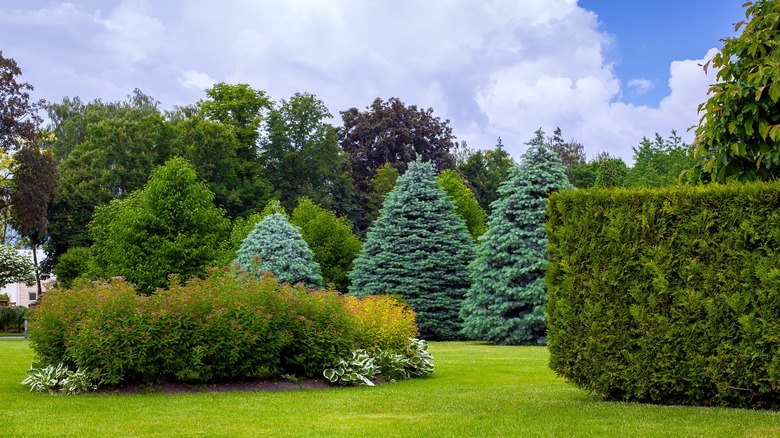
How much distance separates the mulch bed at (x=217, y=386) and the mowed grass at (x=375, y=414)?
0.45 meters

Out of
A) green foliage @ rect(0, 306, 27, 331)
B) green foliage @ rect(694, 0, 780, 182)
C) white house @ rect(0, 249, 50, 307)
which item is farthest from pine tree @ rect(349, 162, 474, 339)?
white house @ rect(0, 249, 50, 307)

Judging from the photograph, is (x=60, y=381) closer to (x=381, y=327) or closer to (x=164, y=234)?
(x=381, y=327)

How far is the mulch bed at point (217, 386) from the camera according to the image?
12.3 m

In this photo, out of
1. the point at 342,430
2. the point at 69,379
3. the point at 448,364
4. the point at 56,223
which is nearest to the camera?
the point at 342,430

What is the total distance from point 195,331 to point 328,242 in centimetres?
2617

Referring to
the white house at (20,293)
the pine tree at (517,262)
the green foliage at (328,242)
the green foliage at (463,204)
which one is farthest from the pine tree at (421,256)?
the white house at (20,293)

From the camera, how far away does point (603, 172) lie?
32.2 metres

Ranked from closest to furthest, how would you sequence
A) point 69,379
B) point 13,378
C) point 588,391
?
1. point 588,391
2. point 69,379
3. point 13,378

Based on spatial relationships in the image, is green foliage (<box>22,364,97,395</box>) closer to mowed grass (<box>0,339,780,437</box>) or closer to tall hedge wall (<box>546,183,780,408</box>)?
mowed grass (<box>0,339,780,437</box>)

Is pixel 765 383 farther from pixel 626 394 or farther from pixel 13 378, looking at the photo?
pixel 13 378

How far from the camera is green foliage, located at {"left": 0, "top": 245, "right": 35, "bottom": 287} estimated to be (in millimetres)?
42250

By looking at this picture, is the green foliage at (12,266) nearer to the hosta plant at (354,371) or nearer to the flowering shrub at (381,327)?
the flowering shrub at (381,327)

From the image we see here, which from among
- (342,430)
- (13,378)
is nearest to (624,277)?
(342,430)

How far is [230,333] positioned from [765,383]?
25.3 feet
